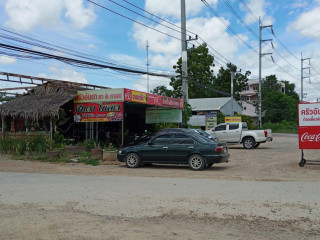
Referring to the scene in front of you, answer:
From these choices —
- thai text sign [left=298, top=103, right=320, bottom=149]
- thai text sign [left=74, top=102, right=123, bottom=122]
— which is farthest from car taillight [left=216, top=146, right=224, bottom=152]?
thai text sign [left=74, top=102, right=123, bottom=122]

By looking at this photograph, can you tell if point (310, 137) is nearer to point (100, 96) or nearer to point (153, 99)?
point (153, 99)

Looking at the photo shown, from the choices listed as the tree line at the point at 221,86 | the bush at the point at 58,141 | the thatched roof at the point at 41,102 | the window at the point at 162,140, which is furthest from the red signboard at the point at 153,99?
the tree line at the point at 221,86

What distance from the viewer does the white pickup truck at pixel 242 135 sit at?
2519 centimetres

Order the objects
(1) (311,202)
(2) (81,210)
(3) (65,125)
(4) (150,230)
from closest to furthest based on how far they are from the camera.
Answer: (4) (150,230), (2) (81,210), (1) (311,202), (3) (65,125)

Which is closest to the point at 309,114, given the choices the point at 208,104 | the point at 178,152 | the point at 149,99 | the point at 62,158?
the point at 178,152

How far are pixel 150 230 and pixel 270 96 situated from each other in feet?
220

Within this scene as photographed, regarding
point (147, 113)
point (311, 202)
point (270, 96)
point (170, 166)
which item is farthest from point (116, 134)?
point (270, 96)

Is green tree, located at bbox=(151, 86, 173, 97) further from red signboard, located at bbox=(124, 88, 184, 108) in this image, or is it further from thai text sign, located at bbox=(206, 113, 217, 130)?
red signboard, located at bbox=(124, 88, 184, 108)

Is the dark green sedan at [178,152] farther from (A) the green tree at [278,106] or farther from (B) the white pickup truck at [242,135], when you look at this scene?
(A) the green tree at [278,106]

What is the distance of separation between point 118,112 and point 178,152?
5974 millimetres

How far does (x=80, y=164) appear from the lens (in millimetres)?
16562

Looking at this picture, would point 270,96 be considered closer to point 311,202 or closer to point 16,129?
point 16,129

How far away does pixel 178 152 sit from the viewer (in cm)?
1414

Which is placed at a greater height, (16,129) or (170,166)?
(16,129)
